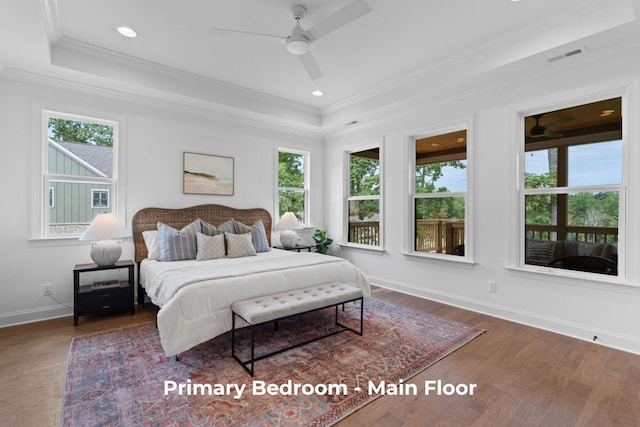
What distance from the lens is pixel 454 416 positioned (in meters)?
1.98

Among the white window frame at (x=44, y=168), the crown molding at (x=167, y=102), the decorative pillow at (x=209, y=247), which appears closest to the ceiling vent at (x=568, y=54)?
the crown molding at (x=167, y=102)

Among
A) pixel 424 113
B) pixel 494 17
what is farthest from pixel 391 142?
pixel 494 17

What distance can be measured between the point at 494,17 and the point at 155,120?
404 centimetres

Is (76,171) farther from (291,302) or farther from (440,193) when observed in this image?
(440,193)

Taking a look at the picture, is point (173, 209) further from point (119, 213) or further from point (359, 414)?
point (359, 414)

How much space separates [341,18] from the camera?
237 centimetres

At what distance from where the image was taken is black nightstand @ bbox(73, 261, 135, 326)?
135 inches

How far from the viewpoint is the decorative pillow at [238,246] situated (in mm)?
4129

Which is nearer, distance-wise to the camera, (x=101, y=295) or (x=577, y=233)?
(x=577, y=233)

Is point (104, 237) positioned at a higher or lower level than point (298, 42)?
lower

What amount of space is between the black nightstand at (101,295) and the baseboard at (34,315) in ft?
1.09

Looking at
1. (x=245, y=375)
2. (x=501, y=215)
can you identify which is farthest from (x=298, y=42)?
(x=501, y=215)

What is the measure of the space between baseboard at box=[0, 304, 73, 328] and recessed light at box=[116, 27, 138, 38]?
305cm

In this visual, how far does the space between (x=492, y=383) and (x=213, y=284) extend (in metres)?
2.28
